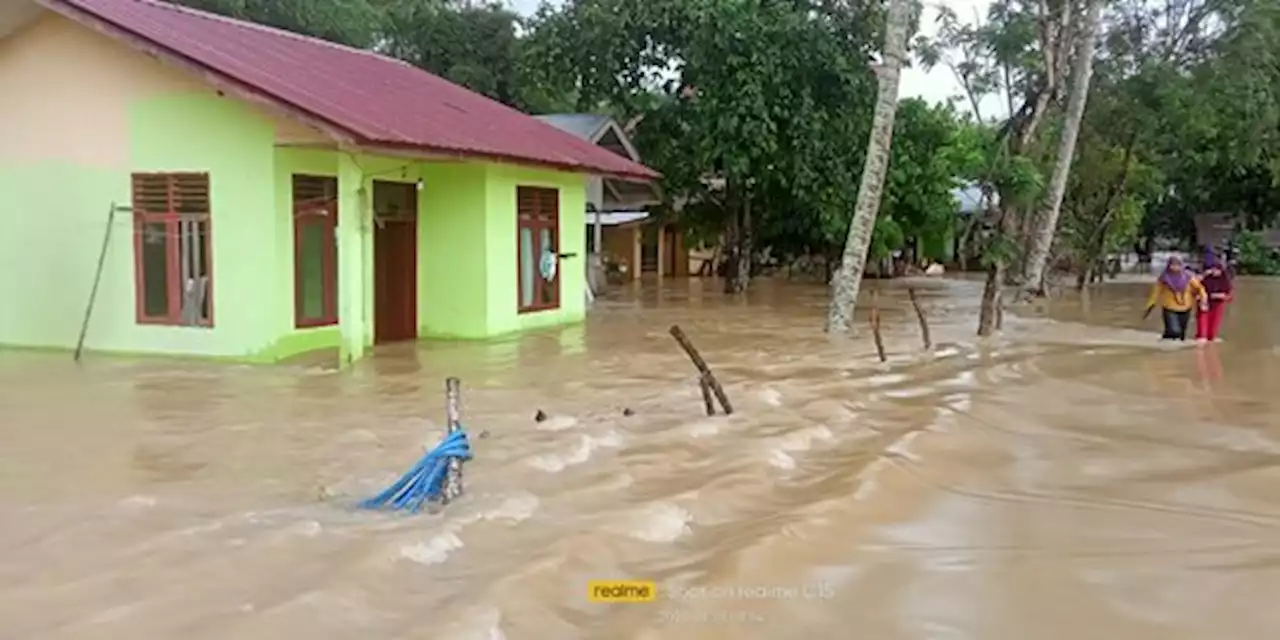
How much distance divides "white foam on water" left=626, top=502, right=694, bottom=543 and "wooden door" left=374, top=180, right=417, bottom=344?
10.4m

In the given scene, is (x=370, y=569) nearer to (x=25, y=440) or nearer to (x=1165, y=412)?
(x=25, y=440)

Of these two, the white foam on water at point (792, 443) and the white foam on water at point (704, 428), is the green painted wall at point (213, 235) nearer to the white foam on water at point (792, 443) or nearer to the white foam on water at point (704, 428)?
the white foam on water at point (704, 428)

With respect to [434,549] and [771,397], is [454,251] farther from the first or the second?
[434,549]

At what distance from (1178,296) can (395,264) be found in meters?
11.7

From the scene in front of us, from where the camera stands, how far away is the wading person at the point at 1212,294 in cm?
1858

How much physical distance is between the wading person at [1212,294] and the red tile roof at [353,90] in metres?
9.48

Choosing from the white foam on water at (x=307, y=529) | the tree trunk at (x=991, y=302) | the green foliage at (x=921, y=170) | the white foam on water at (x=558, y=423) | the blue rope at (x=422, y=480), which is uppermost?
the green foliage at (x=921, y=170)

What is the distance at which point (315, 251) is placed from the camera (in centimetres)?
1561

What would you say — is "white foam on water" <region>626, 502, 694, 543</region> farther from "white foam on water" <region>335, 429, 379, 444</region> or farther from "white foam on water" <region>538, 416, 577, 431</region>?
"white foam on water" <region>335, 429, 379, 444</region>

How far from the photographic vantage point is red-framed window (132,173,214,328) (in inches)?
592

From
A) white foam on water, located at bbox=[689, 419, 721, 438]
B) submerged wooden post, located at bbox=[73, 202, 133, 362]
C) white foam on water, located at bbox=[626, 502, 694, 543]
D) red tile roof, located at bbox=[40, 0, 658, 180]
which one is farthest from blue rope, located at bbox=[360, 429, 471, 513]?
submerged wooden post, located at bbox=[73, 202, 133, 362]

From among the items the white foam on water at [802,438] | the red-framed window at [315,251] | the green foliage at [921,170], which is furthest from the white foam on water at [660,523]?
the green foliage at [921,170]

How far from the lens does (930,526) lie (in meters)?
7.62

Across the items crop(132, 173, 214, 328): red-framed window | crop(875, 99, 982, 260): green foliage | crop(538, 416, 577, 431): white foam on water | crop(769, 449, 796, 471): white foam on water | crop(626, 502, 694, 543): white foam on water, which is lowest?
crop(626, 502, 694, 543): white foam on water
